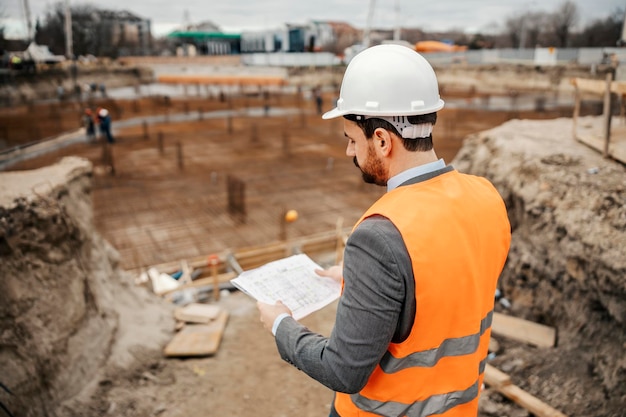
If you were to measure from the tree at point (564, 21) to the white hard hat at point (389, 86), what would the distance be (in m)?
54.0

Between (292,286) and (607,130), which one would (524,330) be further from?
(292,286)

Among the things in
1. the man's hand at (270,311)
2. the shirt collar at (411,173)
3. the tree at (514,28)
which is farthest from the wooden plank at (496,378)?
the tree at (514,28)

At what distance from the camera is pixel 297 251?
7656 mm

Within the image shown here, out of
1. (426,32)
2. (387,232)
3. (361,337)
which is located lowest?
(361,337)

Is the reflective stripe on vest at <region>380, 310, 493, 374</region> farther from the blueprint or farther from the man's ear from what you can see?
the man's ear

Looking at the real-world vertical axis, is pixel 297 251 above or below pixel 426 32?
below

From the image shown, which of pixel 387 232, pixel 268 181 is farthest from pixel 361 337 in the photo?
pixel 268 181

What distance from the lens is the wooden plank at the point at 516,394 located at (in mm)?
3496

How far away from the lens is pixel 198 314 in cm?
542

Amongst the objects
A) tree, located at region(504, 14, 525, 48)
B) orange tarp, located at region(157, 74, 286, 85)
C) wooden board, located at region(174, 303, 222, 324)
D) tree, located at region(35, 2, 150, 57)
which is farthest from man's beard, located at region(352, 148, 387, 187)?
tree, located at region(504, 14, 525, 48)

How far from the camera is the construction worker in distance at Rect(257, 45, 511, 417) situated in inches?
51.6

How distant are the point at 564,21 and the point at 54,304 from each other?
187 ft

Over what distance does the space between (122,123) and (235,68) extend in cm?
3152

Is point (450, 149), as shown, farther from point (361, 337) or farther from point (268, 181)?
point (361, 337)
